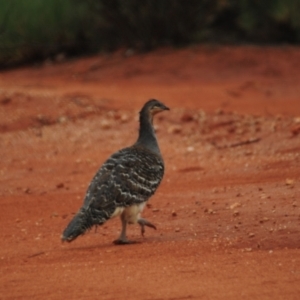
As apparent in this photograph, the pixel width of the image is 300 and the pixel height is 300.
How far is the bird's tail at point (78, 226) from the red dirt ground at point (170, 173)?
0.16 m

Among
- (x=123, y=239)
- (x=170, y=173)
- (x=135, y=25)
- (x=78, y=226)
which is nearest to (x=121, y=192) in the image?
(x=123, y=239)

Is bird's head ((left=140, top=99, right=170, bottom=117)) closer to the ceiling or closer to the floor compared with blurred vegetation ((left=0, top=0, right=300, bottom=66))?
closer to the ceiling

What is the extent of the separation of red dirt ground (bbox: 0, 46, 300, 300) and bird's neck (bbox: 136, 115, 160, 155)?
70 cm

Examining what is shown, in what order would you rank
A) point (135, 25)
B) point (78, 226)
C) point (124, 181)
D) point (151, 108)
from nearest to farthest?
point (78, 226), point (124, 181), point (151, 108), point (135, 25)

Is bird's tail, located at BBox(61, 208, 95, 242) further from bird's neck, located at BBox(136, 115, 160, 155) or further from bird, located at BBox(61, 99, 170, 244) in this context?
bird's neck, located at BBox(136, 115, 160, 155)

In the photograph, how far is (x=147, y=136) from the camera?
1151 cm

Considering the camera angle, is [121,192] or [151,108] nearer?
[121,192]

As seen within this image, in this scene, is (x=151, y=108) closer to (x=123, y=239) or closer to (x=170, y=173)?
(x=123, y=239)

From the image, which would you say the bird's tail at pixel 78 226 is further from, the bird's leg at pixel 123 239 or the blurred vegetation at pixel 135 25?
the blurred vegetation at pixel 135 25

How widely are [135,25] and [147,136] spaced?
15.9 m

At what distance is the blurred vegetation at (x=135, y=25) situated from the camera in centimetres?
2706

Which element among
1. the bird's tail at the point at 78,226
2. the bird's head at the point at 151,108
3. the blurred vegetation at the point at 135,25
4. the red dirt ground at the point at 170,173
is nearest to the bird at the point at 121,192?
the bird's tail at the point at 78,226

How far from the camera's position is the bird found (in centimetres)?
1006

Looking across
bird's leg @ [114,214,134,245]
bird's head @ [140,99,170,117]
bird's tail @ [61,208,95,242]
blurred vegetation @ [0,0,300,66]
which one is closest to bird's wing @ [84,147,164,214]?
bird's tail @ [61,208,95,242]
